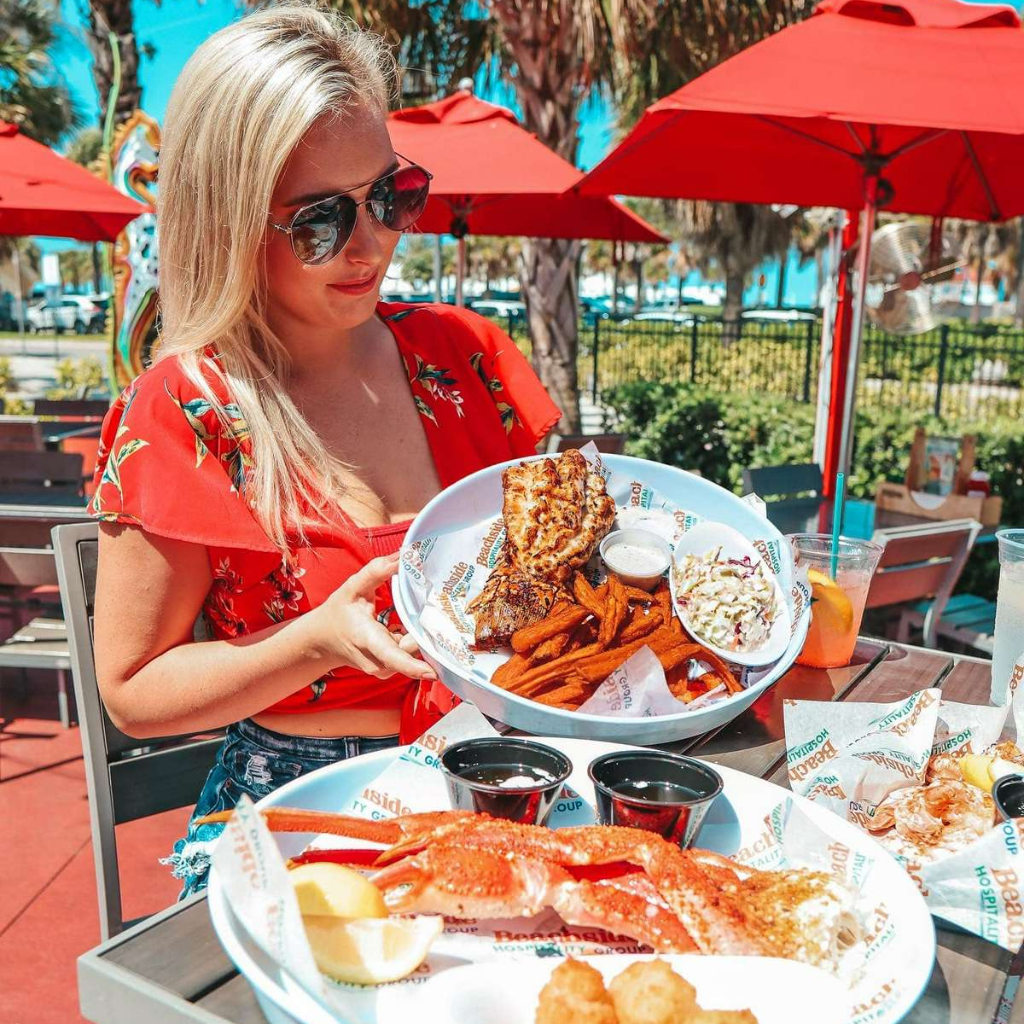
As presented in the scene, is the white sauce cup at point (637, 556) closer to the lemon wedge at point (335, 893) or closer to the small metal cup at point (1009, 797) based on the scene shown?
the small metal cup at point (1009, 797)

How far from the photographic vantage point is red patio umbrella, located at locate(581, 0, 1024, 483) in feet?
11.3

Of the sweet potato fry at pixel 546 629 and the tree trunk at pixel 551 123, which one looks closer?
the sweet potato fry at pixel 546 629

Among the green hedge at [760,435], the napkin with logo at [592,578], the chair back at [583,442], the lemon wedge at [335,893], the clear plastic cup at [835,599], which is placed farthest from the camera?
the green hedge at [760,435]

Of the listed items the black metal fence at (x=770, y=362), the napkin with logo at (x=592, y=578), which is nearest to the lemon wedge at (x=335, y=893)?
the napkin with logo at (x=592, y=578)

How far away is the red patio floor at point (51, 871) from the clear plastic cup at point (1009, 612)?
2570 mm

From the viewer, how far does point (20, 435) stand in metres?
7.04

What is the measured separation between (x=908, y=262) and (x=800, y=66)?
3.87 meters

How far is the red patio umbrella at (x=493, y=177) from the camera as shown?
18.9ft

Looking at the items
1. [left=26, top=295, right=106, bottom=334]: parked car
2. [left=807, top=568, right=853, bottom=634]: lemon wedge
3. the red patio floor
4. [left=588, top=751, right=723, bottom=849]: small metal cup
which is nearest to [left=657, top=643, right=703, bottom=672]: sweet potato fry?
[left=588, top=751, right=723, bottom=849]: small metal cup

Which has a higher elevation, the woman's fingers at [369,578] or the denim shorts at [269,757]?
the woman's fingers at [369,578]

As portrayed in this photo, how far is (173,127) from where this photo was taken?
177 cm

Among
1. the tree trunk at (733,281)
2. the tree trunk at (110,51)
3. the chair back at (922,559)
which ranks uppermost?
the tree trunk at (110,51)

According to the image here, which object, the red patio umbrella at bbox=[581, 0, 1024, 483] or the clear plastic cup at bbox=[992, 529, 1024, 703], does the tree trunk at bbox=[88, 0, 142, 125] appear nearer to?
the red patio umbrella at bbox=[581, 0, 1024, 483]

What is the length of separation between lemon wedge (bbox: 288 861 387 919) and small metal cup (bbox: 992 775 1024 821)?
2.49 feet
